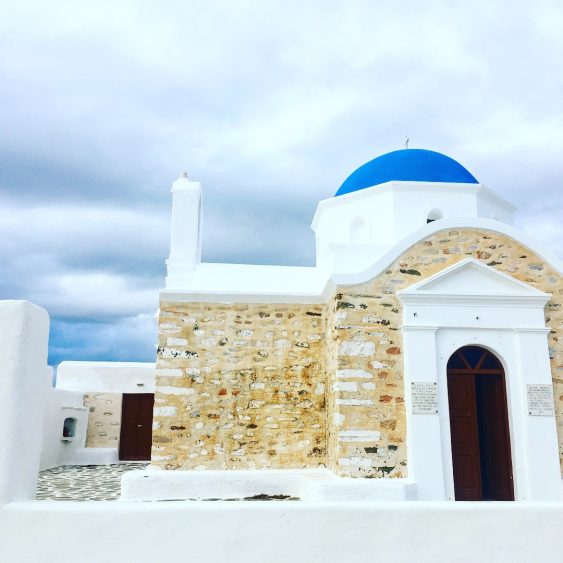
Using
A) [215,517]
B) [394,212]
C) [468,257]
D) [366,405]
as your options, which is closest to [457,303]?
[468,257]

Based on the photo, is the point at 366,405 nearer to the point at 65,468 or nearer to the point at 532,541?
the point at 532,541

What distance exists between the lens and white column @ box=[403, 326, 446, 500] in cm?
647

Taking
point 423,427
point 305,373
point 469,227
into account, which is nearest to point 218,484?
point 305,373

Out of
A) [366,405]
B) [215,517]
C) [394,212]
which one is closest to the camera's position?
[215,517]

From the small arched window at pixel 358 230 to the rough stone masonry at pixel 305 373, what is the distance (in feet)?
7.05

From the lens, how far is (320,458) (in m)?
7.64

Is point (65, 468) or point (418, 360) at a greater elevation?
point (418, 360)

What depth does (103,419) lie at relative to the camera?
554 inches

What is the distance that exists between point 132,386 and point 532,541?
12349mm

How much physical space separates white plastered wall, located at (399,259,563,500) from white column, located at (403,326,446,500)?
11 mm

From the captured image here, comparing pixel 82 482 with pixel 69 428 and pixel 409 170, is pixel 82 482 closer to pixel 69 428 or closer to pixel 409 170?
pixel 69 428

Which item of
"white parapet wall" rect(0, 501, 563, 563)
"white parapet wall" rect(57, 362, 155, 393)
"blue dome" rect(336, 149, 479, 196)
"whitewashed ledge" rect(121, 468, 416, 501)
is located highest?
"blue dome" rect(336, 149, 479, 196)

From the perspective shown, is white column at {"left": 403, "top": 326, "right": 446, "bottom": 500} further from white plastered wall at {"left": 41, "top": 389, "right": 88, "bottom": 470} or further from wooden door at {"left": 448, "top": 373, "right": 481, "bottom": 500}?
white plastered wall at {"left": 41, "top": 389, "right": 88, "bottom": 470}

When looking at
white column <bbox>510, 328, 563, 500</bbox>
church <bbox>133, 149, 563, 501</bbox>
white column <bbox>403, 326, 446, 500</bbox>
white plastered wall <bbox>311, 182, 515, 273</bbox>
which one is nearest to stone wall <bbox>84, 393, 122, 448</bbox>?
church <bbox>133, 149, 563, 501</bbox>
